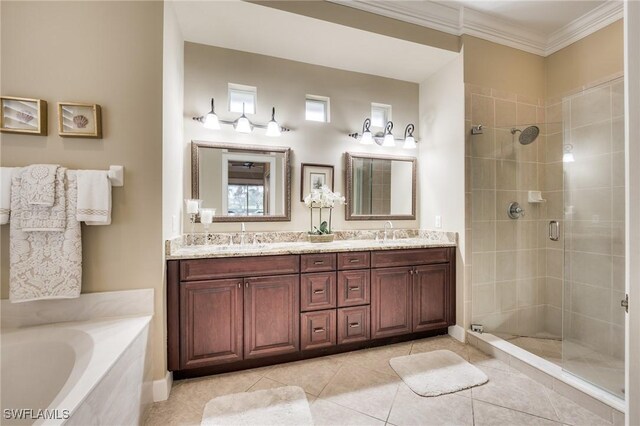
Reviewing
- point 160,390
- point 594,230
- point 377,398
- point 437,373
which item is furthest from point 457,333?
point 160,390

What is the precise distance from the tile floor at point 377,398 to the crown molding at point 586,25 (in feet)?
10.2

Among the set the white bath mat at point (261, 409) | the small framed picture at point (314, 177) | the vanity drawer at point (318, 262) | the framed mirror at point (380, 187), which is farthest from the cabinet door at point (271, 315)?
the framed mirror at point (380, 187)

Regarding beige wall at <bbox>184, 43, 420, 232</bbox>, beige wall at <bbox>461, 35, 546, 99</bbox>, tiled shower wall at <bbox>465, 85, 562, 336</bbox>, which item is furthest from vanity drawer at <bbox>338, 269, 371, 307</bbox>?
beige wall at <bbox>461, 35, 546, 99</bbox>

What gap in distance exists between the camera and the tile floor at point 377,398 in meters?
1.60

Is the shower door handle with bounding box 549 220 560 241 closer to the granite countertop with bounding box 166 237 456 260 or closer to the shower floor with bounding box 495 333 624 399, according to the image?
the granite countertop with bounding box 166 237 456 260

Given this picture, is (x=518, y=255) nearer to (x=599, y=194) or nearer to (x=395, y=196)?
(x=599, y=194)

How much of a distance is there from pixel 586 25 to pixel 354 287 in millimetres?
3235

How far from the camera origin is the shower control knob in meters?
2.71

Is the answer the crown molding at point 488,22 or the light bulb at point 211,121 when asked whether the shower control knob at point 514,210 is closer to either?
the crown molding at point 488,22

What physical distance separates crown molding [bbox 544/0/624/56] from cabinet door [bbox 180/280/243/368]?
3811 mm

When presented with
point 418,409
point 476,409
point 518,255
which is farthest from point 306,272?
point 518,255

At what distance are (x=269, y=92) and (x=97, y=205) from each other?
177 centimetres

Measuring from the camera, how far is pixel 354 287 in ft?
7.67

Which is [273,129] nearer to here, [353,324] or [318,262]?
[318,262]
